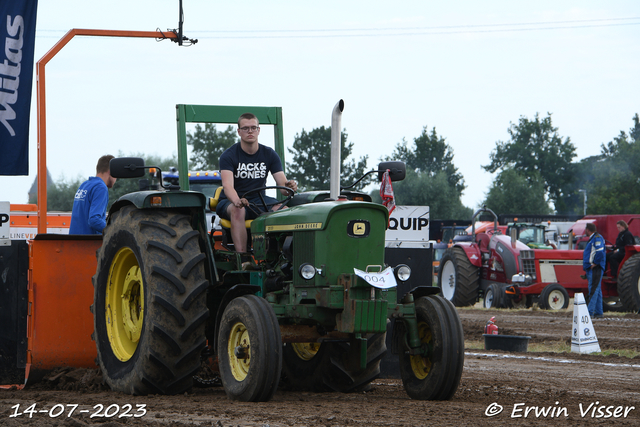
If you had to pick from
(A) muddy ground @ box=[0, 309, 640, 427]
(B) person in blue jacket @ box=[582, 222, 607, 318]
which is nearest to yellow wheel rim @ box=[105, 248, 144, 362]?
(A) muddy ground @ box=[0, 309, 640, 427]

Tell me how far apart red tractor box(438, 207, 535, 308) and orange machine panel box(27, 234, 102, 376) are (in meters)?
12.9

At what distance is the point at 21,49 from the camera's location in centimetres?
806

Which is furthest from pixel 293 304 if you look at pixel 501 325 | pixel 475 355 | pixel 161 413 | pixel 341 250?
pixel 501 325

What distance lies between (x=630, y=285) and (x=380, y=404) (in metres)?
13.7

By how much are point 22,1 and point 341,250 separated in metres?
4.50

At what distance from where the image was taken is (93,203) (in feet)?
25.4

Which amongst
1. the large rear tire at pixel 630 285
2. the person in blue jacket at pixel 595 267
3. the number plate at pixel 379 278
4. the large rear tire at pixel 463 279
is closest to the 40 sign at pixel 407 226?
the number plate at pixel 379 278

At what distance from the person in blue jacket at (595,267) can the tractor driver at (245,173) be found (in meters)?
11.2

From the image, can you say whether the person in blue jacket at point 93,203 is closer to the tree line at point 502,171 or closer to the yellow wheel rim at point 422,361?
the yellow wheel rim at point 422,361

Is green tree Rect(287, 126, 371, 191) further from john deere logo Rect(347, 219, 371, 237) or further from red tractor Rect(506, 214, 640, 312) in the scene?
john deere logo Rect(347, 219, 371, 237)

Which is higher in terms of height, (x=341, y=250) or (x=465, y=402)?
(x=341, y=250)

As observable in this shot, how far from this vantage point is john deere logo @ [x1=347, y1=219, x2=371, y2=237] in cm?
570

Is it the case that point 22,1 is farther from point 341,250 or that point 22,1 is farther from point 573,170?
point 573,170

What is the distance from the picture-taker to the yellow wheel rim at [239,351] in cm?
562
